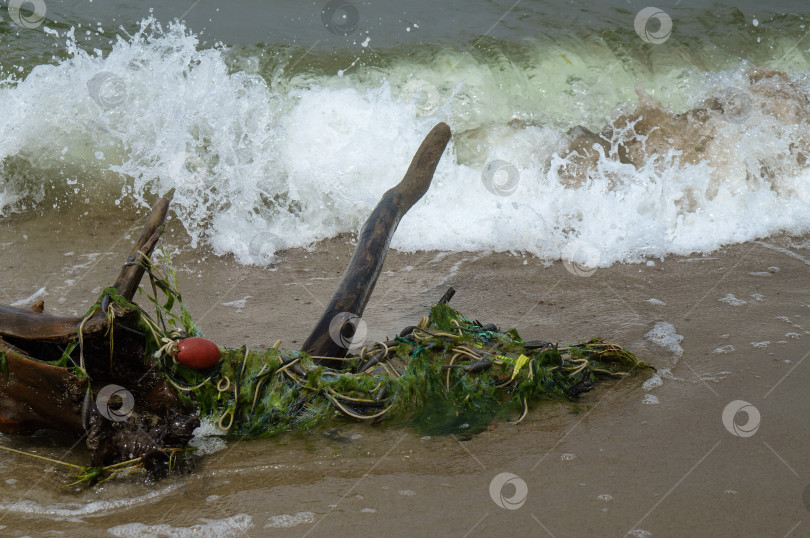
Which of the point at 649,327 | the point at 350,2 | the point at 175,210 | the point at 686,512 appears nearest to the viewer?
the point at 686,512

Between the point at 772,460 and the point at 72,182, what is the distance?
245 inches

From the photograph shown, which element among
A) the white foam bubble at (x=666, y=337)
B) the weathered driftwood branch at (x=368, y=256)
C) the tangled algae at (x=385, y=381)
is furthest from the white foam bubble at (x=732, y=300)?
the weathered driftwood branch at (x=368, y=256)

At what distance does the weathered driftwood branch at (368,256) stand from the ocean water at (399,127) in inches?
80.1

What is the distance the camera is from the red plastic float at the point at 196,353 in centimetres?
Result: 292

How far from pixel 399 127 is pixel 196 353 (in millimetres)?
4658

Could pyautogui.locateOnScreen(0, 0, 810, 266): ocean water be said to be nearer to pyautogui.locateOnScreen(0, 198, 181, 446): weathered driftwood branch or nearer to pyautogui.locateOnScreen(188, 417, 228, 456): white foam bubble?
pyautogui.locateOnScreen(188, 417, 228, 456): white foam bubble

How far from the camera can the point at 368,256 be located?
357 centimetres

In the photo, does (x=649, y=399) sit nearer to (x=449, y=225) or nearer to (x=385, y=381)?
(x=385, y=381)

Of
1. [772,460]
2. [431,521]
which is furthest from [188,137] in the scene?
[772,460]

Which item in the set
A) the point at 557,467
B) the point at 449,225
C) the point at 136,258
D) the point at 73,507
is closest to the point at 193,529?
the point at 73,507

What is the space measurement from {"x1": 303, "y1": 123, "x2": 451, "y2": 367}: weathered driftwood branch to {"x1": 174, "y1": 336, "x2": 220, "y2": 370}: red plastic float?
1.55ft

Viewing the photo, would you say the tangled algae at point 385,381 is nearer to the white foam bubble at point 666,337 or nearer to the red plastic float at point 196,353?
the red plastic float at point 196,353

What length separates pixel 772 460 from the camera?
275 centimetres

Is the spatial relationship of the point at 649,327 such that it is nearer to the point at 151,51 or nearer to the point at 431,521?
the point at 431,521
